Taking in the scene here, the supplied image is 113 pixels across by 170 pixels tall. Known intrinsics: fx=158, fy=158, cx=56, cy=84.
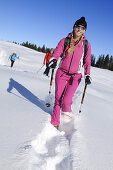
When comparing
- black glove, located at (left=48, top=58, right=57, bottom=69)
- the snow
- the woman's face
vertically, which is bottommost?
the snow

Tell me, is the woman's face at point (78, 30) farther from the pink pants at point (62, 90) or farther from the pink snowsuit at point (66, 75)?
the pink pants at point (62, 90)

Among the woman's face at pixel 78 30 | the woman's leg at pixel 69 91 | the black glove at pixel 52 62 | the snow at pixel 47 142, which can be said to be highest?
the woman's face at pixel 78 30

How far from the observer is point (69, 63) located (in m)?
2.97

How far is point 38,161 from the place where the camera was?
5.74 feet

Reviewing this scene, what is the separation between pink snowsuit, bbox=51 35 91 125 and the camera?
2.92m

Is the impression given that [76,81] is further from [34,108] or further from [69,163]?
[69,163]

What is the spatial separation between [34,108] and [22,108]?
0.28m

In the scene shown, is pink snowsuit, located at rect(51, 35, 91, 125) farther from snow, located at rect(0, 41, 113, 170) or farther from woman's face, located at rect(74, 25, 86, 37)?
snow, located at rect(0, 41, 113, 170)

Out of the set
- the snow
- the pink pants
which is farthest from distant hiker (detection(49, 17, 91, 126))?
the snow

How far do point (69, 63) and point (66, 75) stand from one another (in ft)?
0.79

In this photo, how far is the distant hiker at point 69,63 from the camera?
2877 millimetres

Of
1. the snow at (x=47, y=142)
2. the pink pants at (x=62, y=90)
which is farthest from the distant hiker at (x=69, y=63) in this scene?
the snow at (x=47, y=142)

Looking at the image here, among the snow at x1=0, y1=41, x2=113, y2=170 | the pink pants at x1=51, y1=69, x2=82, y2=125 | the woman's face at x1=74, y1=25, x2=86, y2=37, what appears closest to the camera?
the snow at x1=0, y1=41, x2=113, y2=170

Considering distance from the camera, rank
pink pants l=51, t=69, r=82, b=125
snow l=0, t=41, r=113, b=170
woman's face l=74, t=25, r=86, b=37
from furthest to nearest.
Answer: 1. pink pants l=51, t=69, r=82, b=125
2. woman's face l=74, t=25, r=86, b=37
3. snow l=0, t=41, r=113, b=170
